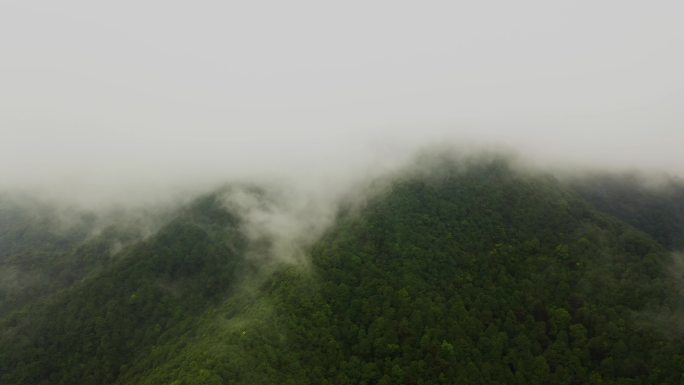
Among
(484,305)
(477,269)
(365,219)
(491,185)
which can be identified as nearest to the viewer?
(484,305)

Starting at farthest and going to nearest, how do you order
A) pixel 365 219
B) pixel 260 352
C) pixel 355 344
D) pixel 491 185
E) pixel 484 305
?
pixel 491 185 → pixel 365 219 → pixel 484 305 → pixel 355 344 → pixel 260 352

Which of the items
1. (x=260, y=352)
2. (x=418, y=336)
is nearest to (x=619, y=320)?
(x=418, y=336)

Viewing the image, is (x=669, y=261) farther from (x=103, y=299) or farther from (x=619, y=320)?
(x=103, y=299)

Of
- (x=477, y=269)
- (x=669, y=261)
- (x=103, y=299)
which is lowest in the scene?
(x=669, y=261)

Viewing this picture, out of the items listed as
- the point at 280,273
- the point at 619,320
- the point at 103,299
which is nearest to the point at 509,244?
the point at 619,320

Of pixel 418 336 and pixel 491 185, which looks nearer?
pixel 418 336

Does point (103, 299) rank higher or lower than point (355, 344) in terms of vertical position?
higher

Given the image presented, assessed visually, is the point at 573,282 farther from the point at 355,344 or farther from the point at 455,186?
the point at 355,344
